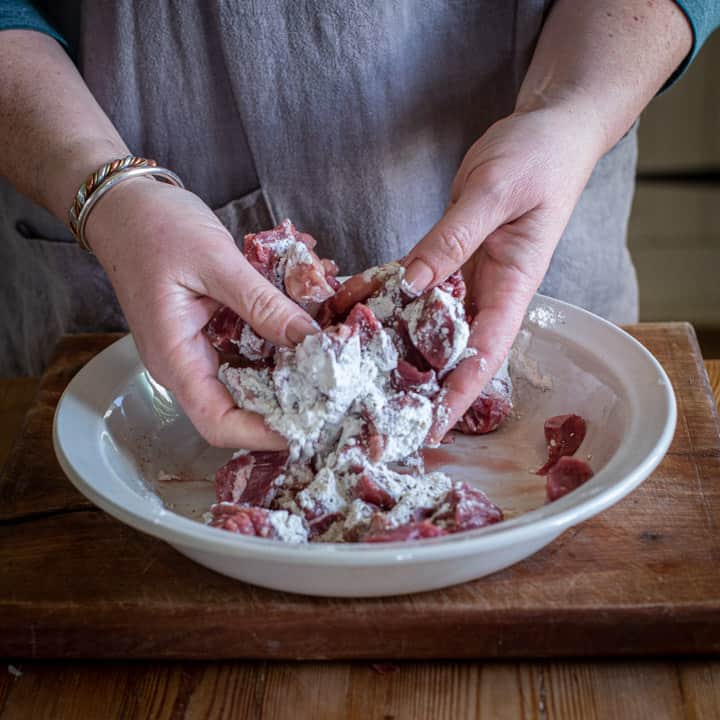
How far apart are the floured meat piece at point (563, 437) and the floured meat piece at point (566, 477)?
0.11 metres

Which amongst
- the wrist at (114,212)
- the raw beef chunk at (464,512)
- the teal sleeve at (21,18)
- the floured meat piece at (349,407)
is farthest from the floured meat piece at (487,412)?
the teal sleeve at (21,18)

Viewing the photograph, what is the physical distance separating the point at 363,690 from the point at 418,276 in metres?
0.49

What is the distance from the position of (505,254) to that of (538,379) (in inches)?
8.7

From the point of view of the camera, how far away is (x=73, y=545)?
1238 millimetres

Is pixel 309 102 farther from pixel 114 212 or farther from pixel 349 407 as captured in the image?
pixel 349 407

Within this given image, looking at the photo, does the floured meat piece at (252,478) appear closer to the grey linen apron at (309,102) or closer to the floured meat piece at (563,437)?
the floured meat piece at (563,437)

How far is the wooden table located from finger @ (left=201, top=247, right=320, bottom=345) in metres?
0.38

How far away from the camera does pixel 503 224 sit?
4.39 ft

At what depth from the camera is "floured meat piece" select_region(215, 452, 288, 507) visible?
1.22 metres

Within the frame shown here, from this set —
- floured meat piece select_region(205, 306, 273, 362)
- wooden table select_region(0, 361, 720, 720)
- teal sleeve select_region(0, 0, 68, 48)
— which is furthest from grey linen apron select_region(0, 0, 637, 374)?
wooden table select_region(0, 361, 720, 720)

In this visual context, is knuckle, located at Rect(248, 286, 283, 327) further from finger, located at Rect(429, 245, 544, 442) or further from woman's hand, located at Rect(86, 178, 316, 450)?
finger, located at Rect(429, 245, 544, 442)

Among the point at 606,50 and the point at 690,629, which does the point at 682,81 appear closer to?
the point at 606,50

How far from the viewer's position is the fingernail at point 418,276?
1233 mm

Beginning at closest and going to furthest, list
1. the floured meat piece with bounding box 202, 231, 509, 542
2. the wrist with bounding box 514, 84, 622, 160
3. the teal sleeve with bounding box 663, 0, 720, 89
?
the floured meat piece with bounding box 202, 231, 509, 542
the wrist with bounding box 514, 84, 622, 160
the teal sleeve with bounding box 663, 0, 720, 89
